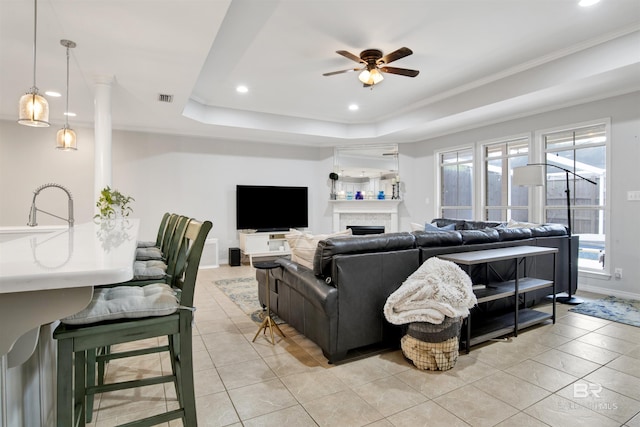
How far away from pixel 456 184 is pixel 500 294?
13.8 feet

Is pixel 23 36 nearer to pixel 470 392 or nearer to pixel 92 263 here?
pixel 92 263

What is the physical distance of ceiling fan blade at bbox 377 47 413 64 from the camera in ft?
10.7

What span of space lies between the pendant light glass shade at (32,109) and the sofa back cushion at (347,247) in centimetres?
224

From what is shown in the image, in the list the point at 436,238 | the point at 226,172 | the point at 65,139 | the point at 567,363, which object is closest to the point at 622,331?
the point at 567,363

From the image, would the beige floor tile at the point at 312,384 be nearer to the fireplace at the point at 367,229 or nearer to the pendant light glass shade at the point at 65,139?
the pendant light glass shade at the point at 65,139

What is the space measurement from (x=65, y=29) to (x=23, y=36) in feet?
1.80

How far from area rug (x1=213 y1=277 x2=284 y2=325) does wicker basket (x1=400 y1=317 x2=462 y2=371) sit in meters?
1.45

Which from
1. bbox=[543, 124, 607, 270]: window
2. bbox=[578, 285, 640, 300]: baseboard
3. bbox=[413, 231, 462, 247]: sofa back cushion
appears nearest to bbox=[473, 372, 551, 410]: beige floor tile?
bbox=[413, 231, 462, 247]: sofa back cushion

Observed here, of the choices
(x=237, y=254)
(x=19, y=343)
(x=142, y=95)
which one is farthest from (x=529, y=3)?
(x=237, y=254)

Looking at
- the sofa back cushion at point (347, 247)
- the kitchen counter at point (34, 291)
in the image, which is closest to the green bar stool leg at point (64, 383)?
the kitchen counter at point (34, 291)

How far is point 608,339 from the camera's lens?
2.86 m

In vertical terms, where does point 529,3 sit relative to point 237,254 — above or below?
above

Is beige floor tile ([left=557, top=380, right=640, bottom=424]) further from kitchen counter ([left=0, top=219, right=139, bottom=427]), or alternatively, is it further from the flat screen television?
the flat screen television

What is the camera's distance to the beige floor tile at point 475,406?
5.92 feet
